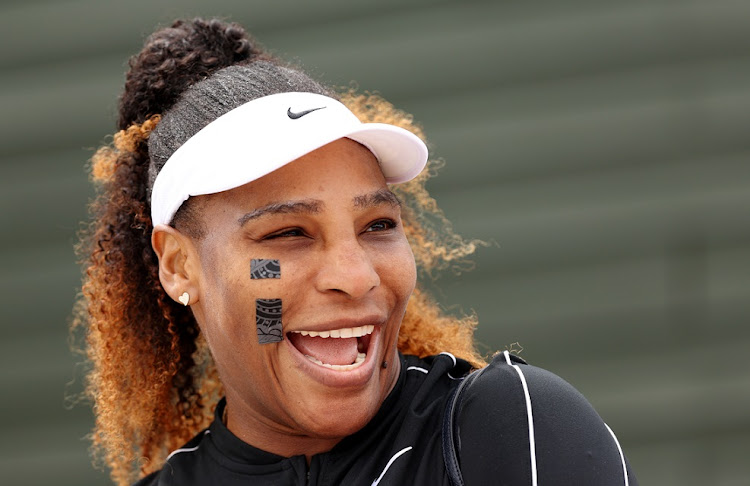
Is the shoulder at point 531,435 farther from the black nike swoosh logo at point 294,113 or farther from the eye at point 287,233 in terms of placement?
the black nike swoosh logo at point 294,113

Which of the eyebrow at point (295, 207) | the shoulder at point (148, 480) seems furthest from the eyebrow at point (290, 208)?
the shoulder at point (148, 480)

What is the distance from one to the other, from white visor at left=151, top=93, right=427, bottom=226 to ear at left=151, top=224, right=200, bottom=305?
4 cm

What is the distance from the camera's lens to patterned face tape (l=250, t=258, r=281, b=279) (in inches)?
82.7

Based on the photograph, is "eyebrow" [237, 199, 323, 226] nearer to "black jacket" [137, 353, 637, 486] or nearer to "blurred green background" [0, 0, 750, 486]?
"black jacket" [137, 353, 637, 486]

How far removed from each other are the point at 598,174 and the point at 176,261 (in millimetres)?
2381

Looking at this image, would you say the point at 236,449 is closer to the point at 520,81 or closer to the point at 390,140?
the point at 390,140

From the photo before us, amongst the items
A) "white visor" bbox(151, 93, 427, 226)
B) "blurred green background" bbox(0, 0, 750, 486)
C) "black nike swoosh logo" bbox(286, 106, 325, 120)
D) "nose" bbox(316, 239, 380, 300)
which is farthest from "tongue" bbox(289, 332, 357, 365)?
"blurred green background" bbox(0, 0, 750, 486)

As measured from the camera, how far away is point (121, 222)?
2.67 meters

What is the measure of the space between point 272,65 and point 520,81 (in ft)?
6.65

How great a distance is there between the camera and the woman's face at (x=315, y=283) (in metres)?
2.10

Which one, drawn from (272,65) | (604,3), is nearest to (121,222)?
(272,65)

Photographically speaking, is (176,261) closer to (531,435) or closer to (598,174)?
(531,435)

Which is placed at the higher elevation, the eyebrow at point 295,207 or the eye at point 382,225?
the eyebrow at point 295,207

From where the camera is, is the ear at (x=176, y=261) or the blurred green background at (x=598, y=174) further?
the blurred green background at (x=598, y=174)
